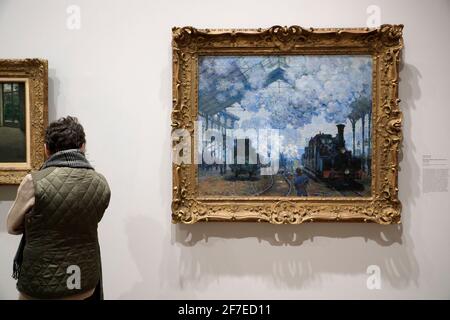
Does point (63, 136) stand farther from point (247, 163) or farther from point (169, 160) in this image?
point (247, 163)

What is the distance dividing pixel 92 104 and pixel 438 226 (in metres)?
2.66

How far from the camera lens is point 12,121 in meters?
2.30

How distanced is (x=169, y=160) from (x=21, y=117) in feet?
3.61

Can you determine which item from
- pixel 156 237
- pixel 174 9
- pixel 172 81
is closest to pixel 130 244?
pixel 156 237

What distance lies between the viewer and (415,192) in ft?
7.60

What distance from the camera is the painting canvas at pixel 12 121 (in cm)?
229

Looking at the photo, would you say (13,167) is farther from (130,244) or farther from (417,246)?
(417,246)

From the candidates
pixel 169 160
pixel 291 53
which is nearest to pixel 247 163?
pixel 169 160

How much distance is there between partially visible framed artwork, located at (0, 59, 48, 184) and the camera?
7.46 feet

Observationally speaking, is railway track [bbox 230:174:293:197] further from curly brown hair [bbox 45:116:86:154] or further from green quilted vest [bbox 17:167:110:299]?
curly brown hair [bbox 45:116:86:154]

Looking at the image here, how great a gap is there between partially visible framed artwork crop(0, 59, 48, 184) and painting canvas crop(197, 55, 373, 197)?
3.72 ft

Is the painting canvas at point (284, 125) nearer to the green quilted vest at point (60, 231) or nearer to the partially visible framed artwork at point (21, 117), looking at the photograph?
the green quilted vest at point (60, 231)

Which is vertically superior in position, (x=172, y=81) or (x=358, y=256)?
(x=172, y=81)
